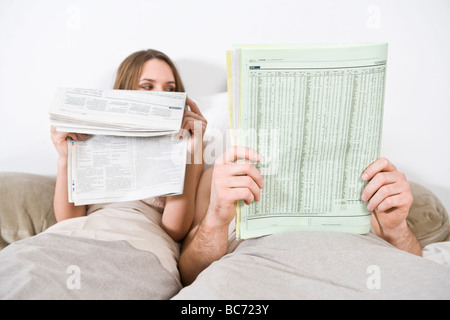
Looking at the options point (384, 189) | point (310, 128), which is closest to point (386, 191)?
point (384, 189)

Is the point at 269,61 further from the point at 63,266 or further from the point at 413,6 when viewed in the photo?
the point at 413,6

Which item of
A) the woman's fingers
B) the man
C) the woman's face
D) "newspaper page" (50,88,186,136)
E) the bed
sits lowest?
the bed

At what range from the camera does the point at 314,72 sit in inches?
24.7

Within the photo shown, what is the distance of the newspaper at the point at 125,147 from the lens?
34.5 inches

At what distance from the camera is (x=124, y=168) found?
3.11ft

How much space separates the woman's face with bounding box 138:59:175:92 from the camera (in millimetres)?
1144

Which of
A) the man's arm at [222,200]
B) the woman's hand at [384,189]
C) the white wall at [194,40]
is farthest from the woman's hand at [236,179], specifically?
the white wall at [194,40]

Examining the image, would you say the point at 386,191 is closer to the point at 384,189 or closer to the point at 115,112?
the point at 384,189

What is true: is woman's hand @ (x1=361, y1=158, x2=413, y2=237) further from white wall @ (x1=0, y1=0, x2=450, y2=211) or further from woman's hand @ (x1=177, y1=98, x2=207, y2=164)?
white wall @ (x1=0, y1=0, x2=450, y2=211)

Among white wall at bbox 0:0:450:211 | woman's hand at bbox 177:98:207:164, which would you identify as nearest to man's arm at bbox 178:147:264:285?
woman's hand at bbox 177:98:207:164

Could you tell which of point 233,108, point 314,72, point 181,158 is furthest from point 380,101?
point 181,158

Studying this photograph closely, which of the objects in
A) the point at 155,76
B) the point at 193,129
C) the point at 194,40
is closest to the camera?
the point at 193,129

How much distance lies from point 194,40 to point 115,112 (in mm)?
604
